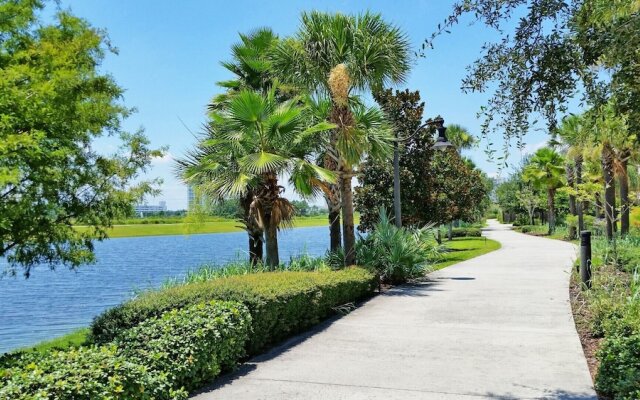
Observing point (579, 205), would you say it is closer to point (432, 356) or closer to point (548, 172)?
point (548, 172)

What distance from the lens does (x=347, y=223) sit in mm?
13094

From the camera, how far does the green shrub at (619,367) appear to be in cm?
463

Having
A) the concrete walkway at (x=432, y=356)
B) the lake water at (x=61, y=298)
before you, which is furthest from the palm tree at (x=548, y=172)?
the concrete walkway at (x=432, y=356)

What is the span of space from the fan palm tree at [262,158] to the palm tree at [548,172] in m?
36.4

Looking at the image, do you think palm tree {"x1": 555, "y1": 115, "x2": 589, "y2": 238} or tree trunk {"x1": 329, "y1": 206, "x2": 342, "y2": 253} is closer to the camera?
tree trunk {"x1": 329, "y1": 206, "x2": 342, "y2": 253}

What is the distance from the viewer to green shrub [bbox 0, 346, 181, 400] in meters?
3.79

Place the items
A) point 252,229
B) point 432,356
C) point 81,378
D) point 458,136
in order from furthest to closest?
point 458,136 → point 252,229 → point 432,356 → point 81,378

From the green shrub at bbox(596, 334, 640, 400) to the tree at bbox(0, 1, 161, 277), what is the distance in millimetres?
5512

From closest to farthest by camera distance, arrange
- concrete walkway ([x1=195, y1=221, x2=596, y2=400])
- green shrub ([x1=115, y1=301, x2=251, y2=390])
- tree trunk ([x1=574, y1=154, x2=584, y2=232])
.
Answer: green shrub ([x1=115, y1=301, x2=251, y2=390])
concrete walkway ([x1=195, y1=221, x2=596, y2=400])
tree trunk ([x1=574, y1=154, x2=584, y2=232])

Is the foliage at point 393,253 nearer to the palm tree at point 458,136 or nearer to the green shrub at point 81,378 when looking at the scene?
the green shrub at point 81,378

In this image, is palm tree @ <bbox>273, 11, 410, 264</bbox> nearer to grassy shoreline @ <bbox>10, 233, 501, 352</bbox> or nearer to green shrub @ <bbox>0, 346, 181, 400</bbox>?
grassy shoreline @ <bbox>10, 233, 501, 352</bbox>

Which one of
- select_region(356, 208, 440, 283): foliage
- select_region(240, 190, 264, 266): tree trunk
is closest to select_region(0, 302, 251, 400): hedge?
select_region(356, 208, 440, 283): foliage

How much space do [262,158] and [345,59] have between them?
3270 millimetres

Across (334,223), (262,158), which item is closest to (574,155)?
(334,223)
